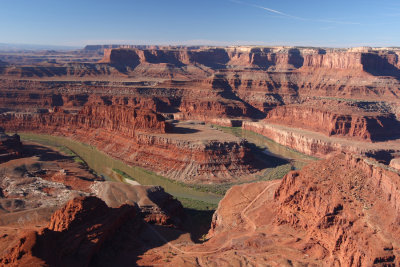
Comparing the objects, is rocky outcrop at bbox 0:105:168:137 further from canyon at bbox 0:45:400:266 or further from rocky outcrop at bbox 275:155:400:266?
rocky outcrop at bbox 275:155:400:266

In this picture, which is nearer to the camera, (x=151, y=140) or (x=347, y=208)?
(x=347, y=208)

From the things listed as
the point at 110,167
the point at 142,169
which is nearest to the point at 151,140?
the point at 142,169

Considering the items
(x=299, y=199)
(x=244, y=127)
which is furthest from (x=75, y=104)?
(x=299, y=199)

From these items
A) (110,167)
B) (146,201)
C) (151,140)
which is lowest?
(110,167)

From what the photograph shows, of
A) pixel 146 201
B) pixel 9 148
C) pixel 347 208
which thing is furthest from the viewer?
pixel 9 148

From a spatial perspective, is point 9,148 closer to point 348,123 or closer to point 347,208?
point 347,208

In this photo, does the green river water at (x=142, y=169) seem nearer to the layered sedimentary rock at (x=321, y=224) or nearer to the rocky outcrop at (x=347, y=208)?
the layered sedimentary rock at (x=321, y=224)
